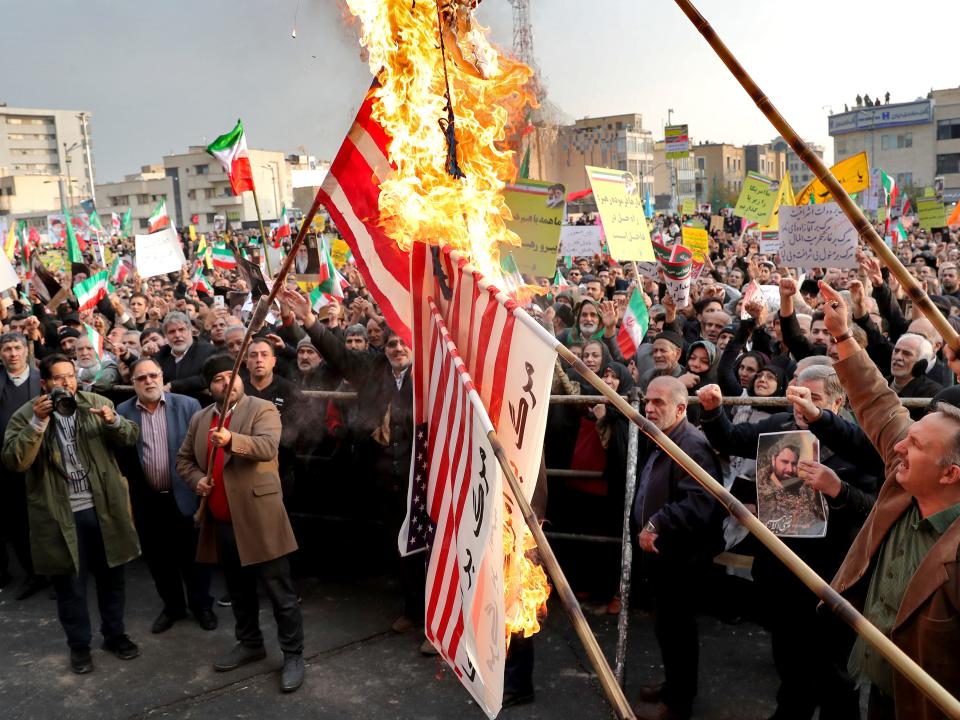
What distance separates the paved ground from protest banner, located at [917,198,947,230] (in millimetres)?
15729

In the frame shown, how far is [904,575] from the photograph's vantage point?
3014 millimetres

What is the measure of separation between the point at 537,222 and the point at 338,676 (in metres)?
4.13

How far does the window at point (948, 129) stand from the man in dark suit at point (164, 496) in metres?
89.4

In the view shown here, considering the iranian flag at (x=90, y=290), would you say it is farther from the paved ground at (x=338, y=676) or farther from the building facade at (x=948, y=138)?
the building facade at (x=948, y=138)

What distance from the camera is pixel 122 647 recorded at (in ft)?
18.6

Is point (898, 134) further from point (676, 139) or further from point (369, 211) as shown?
point (369, 211)

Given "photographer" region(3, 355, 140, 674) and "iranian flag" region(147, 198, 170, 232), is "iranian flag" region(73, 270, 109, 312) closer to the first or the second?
"iranian flag" region(147, 198, 170, 232)

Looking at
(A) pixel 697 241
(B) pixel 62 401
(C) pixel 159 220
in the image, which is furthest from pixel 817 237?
(C) pixel 159 220

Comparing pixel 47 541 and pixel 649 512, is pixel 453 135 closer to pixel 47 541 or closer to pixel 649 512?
pixel 649 512

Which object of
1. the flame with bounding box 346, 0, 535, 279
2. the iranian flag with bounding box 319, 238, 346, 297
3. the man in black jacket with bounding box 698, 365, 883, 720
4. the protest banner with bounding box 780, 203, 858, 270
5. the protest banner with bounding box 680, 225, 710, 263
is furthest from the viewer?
the protest banner with bounding box 680, 225, 710, 263

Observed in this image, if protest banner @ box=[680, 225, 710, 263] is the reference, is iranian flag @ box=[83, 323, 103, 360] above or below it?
below

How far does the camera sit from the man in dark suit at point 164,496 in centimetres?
593

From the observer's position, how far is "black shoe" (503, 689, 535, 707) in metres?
4.80

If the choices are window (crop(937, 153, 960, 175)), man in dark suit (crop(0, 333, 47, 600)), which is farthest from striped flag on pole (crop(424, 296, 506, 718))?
window (crop(937, 153, 960, 175))
